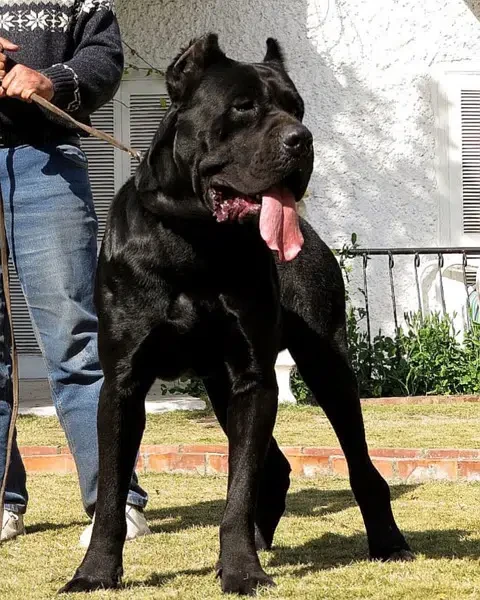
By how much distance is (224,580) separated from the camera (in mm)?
3629

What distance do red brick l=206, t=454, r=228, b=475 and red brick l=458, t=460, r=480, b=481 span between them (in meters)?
1.20

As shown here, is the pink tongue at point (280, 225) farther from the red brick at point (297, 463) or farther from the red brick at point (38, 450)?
the red brick at point (38, 450)

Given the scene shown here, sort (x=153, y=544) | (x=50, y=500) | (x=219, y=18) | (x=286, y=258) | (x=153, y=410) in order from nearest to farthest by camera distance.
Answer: (x=286, y=258) < (x=153, y=544) < (x=50, y=500) < (x=153, y=410) < (x=219, y=18)

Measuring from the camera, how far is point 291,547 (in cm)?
453

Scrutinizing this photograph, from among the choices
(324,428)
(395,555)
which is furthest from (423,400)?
(395,555)

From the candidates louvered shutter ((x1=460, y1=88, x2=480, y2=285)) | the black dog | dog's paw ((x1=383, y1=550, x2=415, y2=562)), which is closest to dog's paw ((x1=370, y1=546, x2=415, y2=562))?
dog's paw ((x1=383, y1=550, x2=415, y2=562))

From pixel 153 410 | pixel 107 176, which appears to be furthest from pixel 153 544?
pixel 107 176

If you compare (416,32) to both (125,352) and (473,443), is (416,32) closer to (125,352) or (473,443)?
(473,443)

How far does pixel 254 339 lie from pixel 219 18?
7.85 meters

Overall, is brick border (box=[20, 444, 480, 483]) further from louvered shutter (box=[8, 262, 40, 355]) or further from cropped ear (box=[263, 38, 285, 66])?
louvered shutter (box=[8, 262, 40, 355])

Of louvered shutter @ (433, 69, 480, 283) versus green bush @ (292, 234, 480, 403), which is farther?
louvered shutter @ (433, 69, 480, 283)

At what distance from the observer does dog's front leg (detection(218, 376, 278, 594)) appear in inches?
144

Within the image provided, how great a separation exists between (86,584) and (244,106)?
4.73 ft

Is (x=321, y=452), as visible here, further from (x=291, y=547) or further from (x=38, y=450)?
(x=291, y=547)
